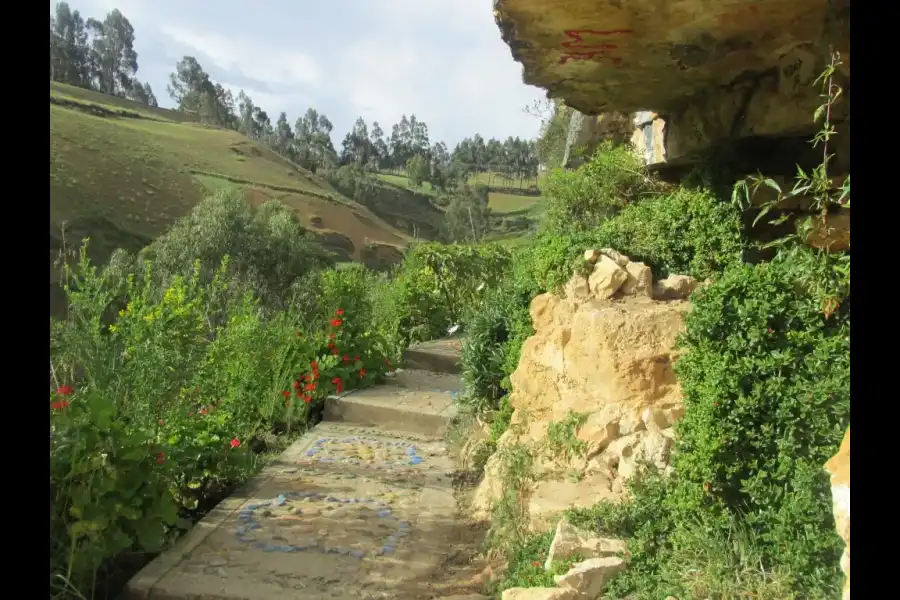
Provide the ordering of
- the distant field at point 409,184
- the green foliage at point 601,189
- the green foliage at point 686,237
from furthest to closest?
the distant field at point 409,184, the green foliage at point 601,189, the green foliage at point 686,237

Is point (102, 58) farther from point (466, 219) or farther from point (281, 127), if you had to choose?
→ point (466, 219)

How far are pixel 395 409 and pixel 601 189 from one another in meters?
3.28

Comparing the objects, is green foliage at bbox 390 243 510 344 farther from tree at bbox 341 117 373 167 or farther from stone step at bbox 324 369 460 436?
tree at bbox 341 117 373 167

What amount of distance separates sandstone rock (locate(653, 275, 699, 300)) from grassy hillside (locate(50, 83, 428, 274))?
22.5 metres

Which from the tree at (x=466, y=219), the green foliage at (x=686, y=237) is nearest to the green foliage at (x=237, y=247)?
the green foliage at (x=686, y=237)

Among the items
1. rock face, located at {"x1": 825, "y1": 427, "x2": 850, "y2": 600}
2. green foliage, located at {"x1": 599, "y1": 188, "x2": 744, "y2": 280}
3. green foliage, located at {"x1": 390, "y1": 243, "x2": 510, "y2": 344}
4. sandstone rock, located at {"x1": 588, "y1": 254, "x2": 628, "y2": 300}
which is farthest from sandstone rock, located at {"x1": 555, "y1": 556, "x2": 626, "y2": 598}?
green foliage, located at {"x1": 390, "y1": 243, "x2": 510, "y2": 344}

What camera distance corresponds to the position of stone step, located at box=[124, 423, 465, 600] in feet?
9.74

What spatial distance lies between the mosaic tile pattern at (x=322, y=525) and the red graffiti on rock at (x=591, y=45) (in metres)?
3.18

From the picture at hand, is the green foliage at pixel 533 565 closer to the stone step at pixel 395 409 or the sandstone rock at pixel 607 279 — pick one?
the sandstone rock at pixel 607 279

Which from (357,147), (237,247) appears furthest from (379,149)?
(237,247)

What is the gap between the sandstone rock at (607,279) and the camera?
4039mm

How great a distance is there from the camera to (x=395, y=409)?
20.4 ft

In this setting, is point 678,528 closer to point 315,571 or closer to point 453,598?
point 453,598

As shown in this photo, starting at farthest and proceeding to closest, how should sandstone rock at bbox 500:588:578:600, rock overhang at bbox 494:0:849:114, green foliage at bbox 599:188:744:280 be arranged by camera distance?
green foliage at bbox 599:188:744:280, rock overhang at bbox 494:0:849:114, sandstone rock at bbox 500:588:578:600
